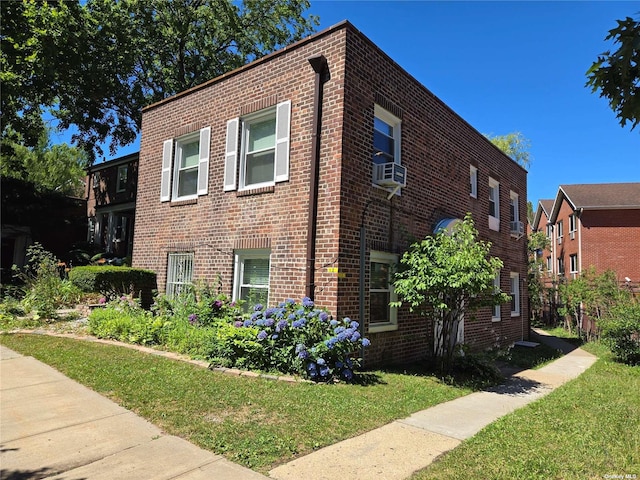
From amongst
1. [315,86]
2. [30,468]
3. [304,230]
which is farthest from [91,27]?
[30,468]

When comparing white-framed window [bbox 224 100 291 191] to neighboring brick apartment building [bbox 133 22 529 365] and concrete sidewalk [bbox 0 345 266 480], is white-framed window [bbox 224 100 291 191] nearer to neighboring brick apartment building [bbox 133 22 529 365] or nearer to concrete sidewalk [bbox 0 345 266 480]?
neighboring brick apartment building [bbox 133 22 529 365]

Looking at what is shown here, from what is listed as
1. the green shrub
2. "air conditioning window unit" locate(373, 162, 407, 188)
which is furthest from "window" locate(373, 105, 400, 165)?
the green shrub

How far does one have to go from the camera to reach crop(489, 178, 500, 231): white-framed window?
1384 centimetres

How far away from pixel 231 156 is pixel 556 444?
7.72 m

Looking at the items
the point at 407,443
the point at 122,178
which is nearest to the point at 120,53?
the point at 122,178

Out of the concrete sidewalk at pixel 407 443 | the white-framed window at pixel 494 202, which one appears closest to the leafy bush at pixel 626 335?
the white-framed window at pixel 494 202

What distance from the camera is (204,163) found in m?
10.0

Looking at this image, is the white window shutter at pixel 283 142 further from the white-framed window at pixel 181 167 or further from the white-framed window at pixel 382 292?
the white-framed window at pixel 181 167

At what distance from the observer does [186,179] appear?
10984 mm

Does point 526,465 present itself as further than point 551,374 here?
No

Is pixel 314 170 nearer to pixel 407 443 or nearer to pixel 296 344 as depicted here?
pixel 296 344

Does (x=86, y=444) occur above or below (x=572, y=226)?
below

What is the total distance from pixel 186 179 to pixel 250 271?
362 cm

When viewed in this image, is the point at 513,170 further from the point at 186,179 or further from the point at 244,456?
the point at 244,456
